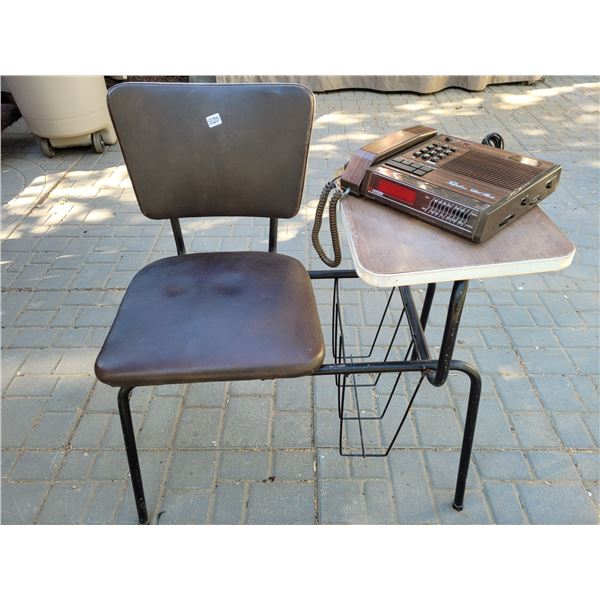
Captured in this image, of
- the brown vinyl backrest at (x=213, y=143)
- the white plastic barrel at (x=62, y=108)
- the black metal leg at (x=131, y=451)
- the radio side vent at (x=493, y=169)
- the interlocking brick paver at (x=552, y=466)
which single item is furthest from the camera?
the white plastic barrel at (x=62, y=108)

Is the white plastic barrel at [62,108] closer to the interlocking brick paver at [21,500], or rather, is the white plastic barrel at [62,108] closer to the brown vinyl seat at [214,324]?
the brown vinyl seat at [214,324]

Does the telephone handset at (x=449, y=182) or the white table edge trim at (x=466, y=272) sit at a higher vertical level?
the telephone handset at (x=449, y=182)

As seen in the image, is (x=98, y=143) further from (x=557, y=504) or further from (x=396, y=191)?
(x=557, y=504)

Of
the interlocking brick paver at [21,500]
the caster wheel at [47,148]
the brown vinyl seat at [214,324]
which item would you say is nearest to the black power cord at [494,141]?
the brown vinyl seat at [214,324]

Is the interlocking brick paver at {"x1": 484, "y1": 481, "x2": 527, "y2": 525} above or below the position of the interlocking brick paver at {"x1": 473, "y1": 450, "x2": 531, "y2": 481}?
above

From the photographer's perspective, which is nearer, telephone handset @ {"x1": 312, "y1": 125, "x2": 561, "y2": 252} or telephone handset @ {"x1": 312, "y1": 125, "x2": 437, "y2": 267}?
telephone handset @ {"x1": 312, "y1": 125, "x2": 561, "y2": 252}

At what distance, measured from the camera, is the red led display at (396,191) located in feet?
3.64

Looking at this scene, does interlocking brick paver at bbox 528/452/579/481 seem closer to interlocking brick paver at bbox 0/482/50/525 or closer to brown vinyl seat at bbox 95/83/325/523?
brown vinyl seat at bbox 95/83/325/523

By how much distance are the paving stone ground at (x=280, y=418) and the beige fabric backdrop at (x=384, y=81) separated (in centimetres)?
261

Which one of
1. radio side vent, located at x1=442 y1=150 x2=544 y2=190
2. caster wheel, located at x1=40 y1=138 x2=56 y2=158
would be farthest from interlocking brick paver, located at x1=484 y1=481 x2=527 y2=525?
caster wheel, located at x1=40 y1=138 x2=56 y2=158

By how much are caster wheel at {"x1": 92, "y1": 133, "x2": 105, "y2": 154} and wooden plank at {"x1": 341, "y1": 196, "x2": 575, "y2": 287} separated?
11.1ft

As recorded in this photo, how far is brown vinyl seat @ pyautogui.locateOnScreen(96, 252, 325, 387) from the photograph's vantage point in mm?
1188

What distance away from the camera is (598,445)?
5.70 feet

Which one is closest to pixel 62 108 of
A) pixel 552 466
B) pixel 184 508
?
pixel 184 508
